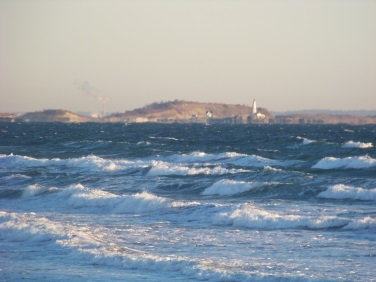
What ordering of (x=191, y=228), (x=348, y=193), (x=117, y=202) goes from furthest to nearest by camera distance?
(x=348, y=193)
(x=117, y=202)
(x=191, y=228)

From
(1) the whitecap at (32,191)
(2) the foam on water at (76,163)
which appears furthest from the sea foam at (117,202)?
(2) the foam on water at (76,163)

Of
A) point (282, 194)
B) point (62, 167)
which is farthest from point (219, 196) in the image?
point (62, 167)

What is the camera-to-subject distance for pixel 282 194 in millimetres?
26625

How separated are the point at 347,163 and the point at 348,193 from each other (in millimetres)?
13657

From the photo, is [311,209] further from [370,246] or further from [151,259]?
[151,259]

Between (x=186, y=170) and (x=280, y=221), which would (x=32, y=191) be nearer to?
(x=186, y=170)

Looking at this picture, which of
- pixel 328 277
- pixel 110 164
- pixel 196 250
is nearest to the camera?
pixel 328 277

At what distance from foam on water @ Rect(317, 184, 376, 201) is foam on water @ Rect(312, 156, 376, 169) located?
11959 millimetres

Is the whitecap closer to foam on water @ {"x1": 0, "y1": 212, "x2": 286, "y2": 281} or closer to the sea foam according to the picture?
the sea foam

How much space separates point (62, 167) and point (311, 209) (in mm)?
23994

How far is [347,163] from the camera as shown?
38531 mm

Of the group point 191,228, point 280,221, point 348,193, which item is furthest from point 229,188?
point 191,228

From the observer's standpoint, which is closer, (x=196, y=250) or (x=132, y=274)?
(x=132, y=274)

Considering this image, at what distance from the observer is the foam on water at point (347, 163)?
37562 mm
